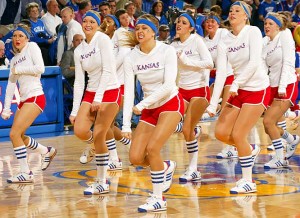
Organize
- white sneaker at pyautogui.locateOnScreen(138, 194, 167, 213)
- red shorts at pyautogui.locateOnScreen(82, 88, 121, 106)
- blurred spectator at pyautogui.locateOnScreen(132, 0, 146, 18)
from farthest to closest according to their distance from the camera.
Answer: blurred spectator at pyautogui.locateOnScreen(132, 0, 146, 18) → red shorts at pyautogui.locateOnScreen(82, 88, 121, 106) → white sneaker at pyautogui.locateOnScreen(138, 194, 167, 213)

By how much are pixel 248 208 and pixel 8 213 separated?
258cm

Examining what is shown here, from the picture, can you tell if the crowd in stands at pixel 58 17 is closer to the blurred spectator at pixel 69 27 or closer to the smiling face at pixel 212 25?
the blurred spectator at pixel 69 27

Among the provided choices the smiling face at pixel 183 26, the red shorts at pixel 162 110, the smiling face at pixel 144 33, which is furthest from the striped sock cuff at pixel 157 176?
the smiling face at pixel 183 26

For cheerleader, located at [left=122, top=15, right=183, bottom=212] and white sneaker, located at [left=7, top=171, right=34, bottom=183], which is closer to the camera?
cheerleader, located at [left=122, top=15, right=183, bottom=212]

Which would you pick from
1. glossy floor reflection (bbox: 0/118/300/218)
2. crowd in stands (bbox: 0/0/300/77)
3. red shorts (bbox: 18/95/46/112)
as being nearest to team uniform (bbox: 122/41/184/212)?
glossy floor reflection (bbox: 0/118/300/218)

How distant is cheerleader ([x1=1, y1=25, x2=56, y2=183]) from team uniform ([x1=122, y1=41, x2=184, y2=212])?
7.24ft

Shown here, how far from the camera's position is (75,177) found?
11.2m

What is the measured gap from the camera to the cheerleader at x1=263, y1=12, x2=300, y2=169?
1120 cm

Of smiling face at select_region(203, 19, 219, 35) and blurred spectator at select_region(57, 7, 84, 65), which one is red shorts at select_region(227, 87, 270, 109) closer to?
smiling face at select_region(203, 19, 219, 35)

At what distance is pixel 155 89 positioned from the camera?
8.97m

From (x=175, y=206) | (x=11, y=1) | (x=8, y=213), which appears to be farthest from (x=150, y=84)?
(x=11, y=1)

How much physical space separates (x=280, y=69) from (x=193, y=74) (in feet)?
4.63

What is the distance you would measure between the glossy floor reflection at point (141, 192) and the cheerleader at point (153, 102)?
0.47 m

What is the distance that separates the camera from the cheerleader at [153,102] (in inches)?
347
